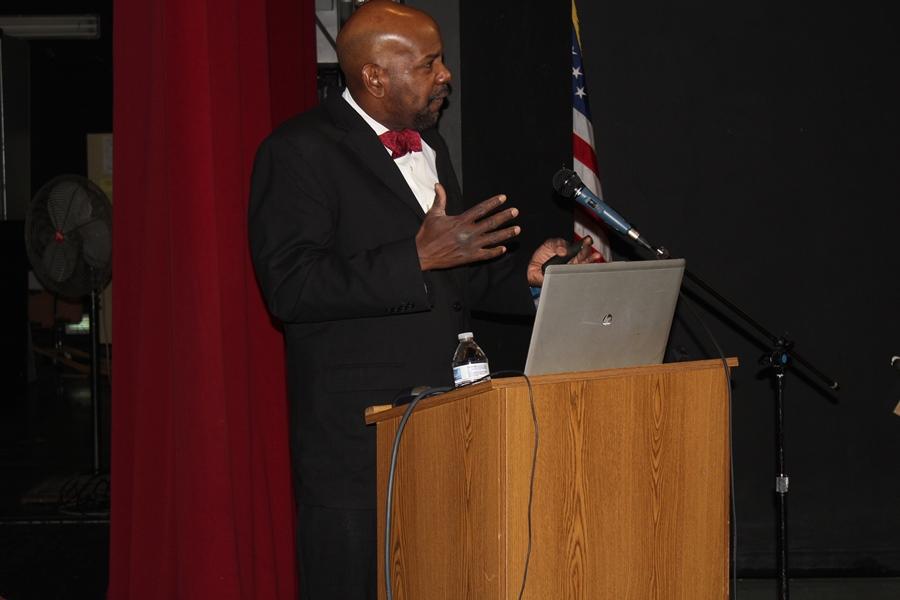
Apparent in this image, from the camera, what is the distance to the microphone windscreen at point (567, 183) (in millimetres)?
2426

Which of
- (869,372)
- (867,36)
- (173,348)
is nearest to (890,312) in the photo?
(869,372)

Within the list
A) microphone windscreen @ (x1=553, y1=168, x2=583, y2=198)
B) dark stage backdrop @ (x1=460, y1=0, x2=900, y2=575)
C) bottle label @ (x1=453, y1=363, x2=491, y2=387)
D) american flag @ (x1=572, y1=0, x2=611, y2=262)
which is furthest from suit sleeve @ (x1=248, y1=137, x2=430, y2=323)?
dark stage backdrop @ (x1=460, y1=0, x2=900, y2=575)

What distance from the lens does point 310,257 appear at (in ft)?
8.04

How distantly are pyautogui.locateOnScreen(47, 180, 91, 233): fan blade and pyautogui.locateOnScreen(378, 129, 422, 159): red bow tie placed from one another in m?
2.75

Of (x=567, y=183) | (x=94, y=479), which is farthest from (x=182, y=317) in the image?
(x=94, y=479)

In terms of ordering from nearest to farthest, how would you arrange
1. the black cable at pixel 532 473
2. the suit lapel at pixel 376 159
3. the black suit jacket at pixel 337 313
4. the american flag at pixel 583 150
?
the black cable at pixel 532 473 < the black suit jacket at pixel 337 313 < the suit lapel at pixel 376 159 < the american flag at pixel 583 150

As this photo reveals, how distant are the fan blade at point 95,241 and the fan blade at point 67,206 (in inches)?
1.6

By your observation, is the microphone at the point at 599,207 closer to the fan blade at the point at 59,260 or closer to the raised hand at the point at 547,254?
the raised hand at the point at 547,254

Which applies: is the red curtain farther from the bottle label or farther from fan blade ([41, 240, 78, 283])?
fan blade ([41, 240, 78, 283])

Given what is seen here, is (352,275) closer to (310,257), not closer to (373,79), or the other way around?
(310,257)

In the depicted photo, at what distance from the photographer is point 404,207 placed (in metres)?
2.63

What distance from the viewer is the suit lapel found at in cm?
264

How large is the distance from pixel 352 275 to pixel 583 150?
234cm

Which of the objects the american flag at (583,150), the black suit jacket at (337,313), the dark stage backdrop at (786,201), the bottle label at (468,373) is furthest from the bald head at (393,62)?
the dark stage backdrop at (786,201)
